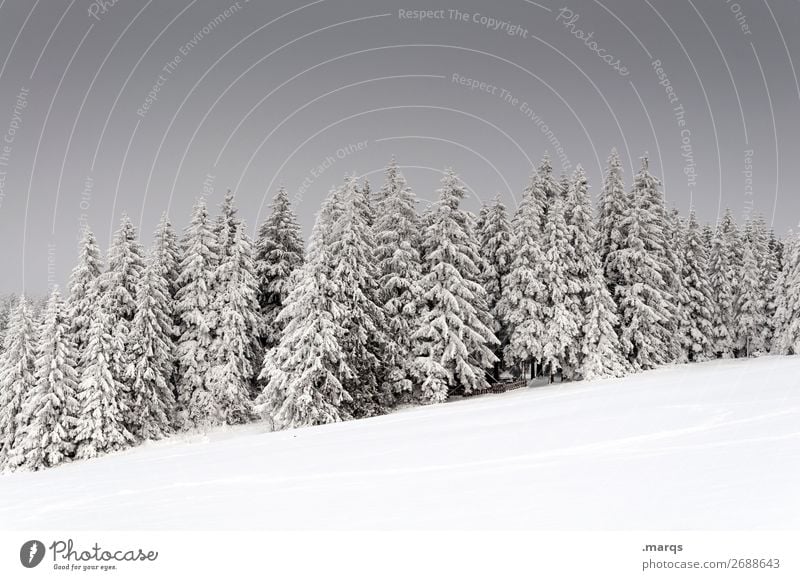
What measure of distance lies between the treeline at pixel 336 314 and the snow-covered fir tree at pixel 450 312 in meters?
0.13

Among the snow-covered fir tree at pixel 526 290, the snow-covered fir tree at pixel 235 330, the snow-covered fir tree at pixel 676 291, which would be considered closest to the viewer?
the snow-covered fir tree at pixel 235 330

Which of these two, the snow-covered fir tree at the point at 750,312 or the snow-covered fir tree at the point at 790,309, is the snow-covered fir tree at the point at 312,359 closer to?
the snow-covered fir tree at the point at 790,309

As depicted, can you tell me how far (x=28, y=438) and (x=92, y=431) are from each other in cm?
347

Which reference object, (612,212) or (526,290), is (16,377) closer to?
(526,290)

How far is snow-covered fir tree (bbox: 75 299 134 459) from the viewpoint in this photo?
29516mm

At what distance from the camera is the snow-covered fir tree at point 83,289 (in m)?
32.8

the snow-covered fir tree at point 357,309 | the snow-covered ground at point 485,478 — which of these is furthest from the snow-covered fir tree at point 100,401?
the snow-covered ground at point 485,478

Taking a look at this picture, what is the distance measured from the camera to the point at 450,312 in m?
31.9

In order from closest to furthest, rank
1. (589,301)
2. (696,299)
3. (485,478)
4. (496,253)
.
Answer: (485,478)
(589,301)
(496,253)
(696,299)

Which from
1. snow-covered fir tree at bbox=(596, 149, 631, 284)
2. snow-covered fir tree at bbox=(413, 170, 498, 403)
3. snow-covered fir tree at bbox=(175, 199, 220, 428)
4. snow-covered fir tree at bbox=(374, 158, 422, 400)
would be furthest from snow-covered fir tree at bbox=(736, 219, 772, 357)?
snow-covered fir tree at bbox=(175, 199, 220, 428)

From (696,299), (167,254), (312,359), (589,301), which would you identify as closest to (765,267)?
(696,299)

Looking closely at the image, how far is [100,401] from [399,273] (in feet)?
61.9

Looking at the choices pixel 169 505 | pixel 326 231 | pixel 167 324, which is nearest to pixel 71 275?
pixel 167 324

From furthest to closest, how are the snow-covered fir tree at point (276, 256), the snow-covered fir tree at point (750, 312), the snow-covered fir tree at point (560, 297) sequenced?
the snow-covered fir tree at point (750, 312), the snow-covered fir tree at point (276, 256), the snow-covered fir tree at point (560, 297)
